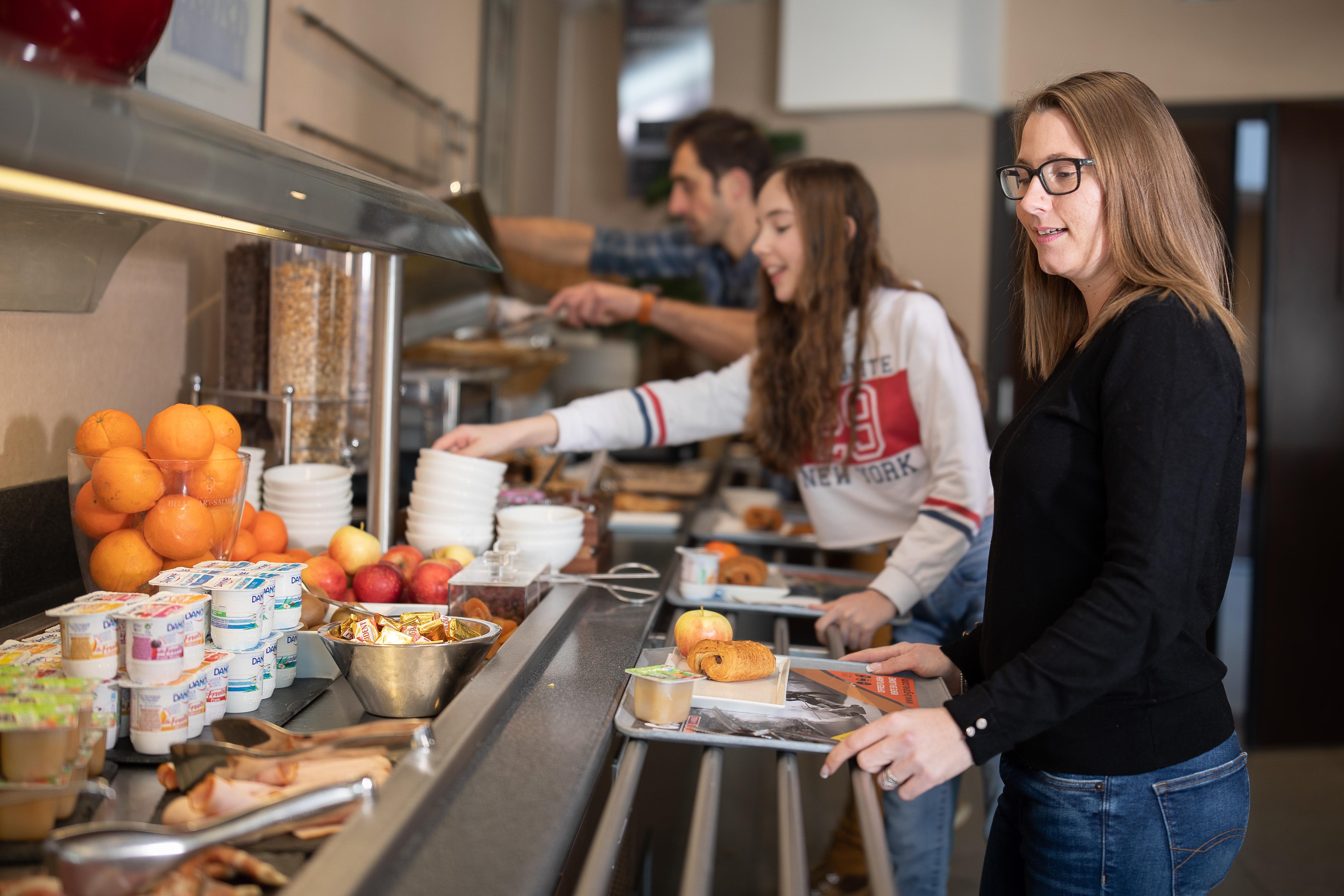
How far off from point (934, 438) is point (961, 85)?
9.93ft

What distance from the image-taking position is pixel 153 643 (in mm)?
950

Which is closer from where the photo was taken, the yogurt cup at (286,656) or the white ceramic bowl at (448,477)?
the yogurt cup at (286,656)

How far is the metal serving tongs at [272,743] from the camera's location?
89cm

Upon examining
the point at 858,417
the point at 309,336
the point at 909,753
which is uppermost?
the point at 309,336

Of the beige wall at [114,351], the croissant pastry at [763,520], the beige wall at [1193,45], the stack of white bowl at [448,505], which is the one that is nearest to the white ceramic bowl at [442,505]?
the stack of white bowl at [448,505]

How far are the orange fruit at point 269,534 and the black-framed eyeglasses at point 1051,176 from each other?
110 cm

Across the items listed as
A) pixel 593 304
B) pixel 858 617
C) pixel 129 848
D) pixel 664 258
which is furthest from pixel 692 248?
pixel 129 848

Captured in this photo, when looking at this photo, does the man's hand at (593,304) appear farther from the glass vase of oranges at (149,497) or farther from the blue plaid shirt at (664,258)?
the glass vase of oranges at (149,497)

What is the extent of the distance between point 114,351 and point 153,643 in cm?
86

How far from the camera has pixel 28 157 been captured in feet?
2.18

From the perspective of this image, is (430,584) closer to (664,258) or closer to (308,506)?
(308,506)

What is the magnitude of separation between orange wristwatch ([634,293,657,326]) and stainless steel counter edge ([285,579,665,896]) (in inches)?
59.8

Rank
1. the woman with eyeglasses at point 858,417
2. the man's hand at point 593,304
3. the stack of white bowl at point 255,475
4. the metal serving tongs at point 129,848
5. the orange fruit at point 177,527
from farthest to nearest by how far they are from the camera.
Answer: the man's hand at point 593,304
the woman with eyeglasses at point 858,417
the stack of white bowl at point 255,475
the orange fruit at point 177,527
the metal serving tongs at point 129,848

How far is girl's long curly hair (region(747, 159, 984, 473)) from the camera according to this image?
1.98 metres
